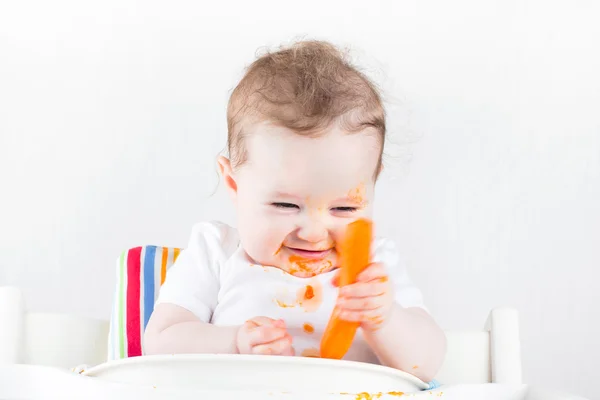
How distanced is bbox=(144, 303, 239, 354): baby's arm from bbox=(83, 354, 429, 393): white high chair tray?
0.14 m

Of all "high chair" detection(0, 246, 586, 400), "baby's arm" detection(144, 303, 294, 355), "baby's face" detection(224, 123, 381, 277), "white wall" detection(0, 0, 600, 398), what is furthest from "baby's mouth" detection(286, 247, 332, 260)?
"white wall" detection(0, 0, 600, 398)

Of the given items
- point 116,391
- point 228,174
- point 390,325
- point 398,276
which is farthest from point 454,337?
point 116,391

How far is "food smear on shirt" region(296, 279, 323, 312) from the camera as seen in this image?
1.07 metres

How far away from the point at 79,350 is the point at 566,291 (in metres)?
0.85

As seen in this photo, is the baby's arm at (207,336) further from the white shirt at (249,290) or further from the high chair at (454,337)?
the high chair at (454,337)

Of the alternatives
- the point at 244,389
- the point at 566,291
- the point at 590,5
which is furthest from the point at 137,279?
the point at 590,5

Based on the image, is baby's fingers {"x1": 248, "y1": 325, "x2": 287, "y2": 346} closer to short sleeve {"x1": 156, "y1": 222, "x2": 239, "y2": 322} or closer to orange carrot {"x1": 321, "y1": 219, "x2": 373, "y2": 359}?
orange carrot {"x1": 321, "y1": 219, "x2": 373, "y2": 359}

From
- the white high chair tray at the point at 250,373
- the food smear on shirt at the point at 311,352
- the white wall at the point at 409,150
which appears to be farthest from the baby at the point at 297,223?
the white wall at the point at 409,150

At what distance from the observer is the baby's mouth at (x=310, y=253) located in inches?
41.5

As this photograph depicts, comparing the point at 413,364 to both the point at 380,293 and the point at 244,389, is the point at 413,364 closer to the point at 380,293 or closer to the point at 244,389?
the point at 380,293

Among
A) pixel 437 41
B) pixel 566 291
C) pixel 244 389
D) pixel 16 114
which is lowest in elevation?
pixel 566 291

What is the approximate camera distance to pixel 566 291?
1699mm

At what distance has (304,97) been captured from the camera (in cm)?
104

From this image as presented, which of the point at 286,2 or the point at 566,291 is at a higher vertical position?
the point at 286,2
